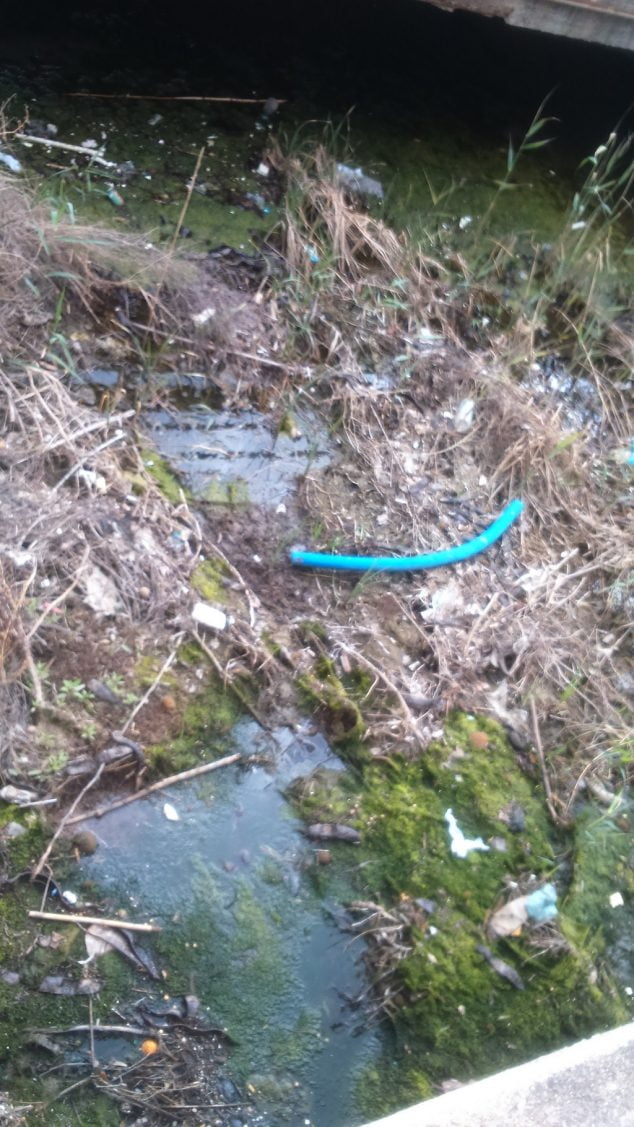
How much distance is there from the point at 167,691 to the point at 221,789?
1.00ft

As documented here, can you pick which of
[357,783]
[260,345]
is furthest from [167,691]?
[260,345]

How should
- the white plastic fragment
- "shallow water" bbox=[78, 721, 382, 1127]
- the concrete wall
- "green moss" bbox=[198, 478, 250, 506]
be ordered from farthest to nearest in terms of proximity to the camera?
1. the concrete wall
2. the white plastic fragment
3. "green moss" bbox=[198, 478, 250, 506]
4. "shallow water" bbox=[78, 721, 382, 1127]

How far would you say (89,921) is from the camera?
2.15 meters

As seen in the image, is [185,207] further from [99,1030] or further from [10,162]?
[99,1030]

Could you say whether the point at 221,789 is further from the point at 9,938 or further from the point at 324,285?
the point at 324,285

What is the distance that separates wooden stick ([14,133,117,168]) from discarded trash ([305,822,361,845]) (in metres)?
2.60

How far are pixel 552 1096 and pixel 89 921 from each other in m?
1.10

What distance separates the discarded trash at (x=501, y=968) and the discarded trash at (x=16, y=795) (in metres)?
1.21

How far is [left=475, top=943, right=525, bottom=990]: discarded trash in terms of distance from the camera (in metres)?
2.31

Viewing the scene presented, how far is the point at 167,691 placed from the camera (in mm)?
2475

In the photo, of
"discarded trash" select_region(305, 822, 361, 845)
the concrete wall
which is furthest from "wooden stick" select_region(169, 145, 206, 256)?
"discarded trash" select_region(305, 822, 361, 845)

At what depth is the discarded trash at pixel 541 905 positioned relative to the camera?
2404mm

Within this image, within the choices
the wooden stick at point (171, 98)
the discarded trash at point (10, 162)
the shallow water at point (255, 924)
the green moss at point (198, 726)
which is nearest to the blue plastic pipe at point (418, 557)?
the green moss at point (198, 726)

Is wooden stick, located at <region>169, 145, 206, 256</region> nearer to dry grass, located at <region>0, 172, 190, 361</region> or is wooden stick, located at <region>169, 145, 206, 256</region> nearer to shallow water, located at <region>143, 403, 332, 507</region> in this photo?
dry grass, located at <region>0, 172, 190, 361</region>
